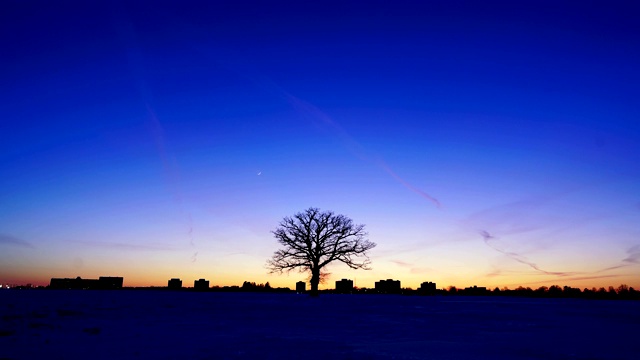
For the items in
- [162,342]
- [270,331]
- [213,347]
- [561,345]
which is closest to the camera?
[213,347]

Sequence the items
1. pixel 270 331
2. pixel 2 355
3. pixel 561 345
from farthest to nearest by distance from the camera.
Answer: pixel 270 331
pixel 561 345
pixel 2 355

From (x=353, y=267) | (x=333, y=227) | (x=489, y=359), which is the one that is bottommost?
(x=489, y=359)

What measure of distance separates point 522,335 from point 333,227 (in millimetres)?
32714

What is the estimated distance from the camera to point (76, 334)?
14734 mm

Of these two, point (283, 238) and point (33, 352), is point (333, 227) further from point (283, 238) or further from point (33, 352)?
point (33, 352)

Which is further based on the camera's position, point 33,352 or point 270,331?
point 270,331

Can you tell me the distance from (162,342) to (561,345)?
458 inches

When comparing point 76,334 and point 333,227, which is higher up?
point 333,227

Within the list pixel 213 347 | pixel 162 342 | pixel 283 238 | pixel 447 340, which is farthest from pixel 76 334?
pixel 283 238

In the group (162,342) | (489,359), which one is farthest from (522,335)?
(162,342)

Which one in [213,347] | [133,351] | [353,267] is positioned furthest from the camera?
[353,267]

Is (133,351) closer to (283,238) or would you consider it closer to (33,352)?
(33,352)

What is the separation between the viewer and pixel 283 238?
1938 inches

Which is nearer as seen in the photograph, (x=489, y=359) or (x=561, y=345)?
(x=489, y=359)
